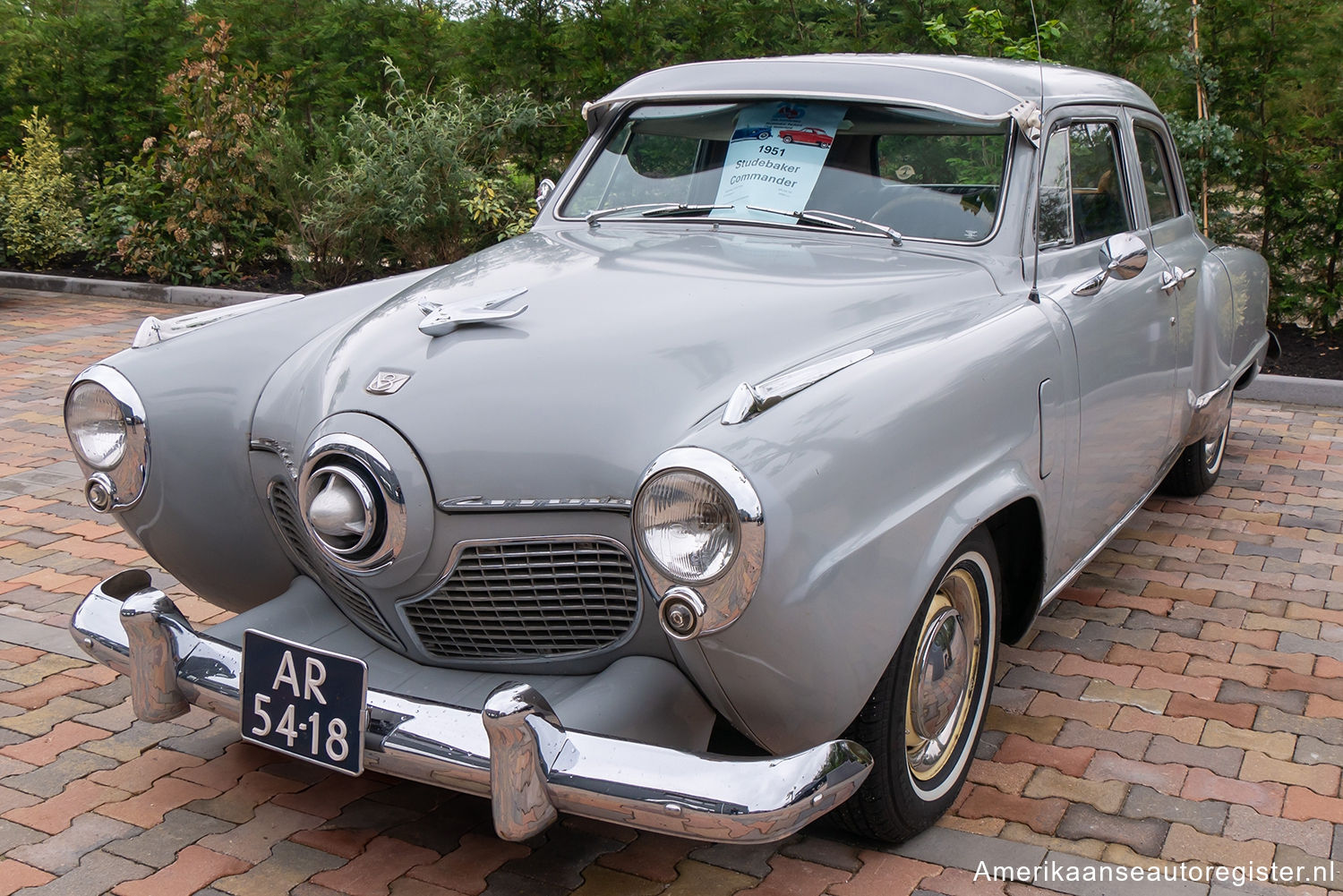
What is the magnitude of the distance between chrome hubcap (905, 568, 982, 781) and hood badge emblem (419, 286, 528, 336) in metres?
1.14

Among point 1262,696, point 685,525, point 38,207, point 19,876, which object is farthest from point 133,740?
point 38,207

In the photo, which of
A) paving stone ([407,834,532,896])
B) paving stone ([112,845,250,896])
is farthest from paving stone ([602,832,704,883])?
paving stone ([112,845,250,896])

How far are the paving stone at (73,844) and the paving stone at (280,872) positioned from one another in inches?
13.4

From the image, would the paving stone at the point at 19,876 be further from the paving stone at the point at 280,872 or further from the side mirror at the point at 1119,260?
the side mirror at the point at 1119,260

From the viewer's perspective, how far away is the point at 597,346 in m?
2.56

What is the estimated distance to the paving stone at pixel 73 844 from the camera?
102 inches

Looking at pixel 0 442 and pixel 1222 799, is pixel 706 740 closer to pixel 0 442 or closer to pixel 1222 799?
pixel 1222 799

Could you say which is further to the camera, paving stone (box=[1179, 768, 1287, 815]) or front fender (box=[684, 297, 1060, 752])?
paving stone (box=[1179, 768, 1287, 815])

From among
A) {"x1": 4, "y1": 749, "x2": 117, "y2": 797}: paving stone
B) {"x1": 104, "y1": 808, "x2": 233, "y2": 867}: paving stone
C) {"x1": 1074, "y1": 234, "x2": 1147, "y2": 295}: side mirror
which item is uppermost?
{"x1": 1074, "y1": 234, "x2": 1147, "y2": 295}: side mirror

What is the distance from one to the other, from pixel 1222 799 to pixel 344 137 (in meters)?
8.23

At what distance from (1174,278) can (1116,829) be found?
1982 mm

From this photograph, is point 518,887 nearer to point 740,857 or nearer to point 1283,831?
point 740,857

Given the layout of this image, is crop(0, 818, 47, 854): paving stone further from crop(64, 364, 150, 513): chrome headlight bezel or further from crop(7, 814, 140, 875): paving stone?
crop(64, 364, 150, 513): chrome headlight bezel

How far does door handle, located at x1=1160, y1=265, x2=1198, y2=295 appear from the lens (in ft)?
12.6
